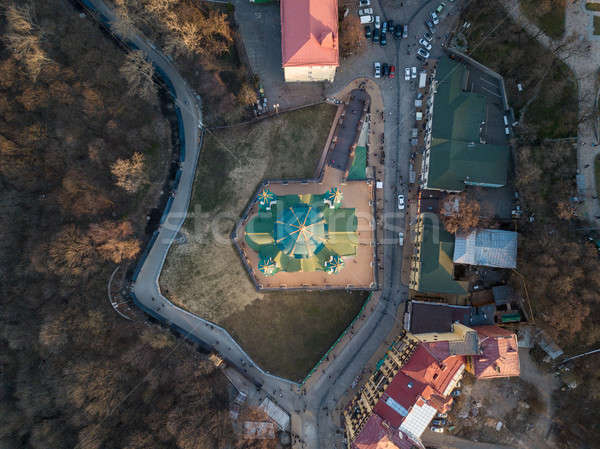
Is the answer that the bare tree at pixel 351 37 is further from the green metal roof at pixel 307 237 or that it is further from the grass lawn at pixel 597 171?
the grass lawn at pixel 597 171

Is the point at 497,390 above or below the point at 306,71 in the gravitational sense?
below

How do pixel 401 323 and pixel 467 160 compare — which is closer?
pixel 467 160

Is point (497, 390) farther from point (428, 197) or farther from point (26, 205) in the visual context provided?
point (26, 205)

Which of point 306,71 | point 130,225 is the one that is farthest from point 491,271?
point 130,225

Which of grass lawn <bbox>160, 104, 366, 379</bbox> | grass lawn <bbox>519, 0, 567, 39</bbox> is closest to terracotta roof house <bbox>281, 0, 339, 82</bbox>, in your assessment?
grass lawn <bbox>160, 104, 366, 379</bbox>

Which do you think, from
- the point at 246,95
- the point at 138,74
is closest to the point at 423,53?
the point at 246,95

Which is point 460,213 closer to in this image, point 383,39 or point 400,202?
point 400,202

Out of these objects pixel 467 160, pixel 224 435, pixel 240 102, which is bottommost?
pixel 224 435

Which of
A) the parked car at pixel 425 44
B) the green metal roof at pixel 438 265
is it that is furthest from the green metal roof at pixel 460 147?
the green metal roof at pixel 438 265
